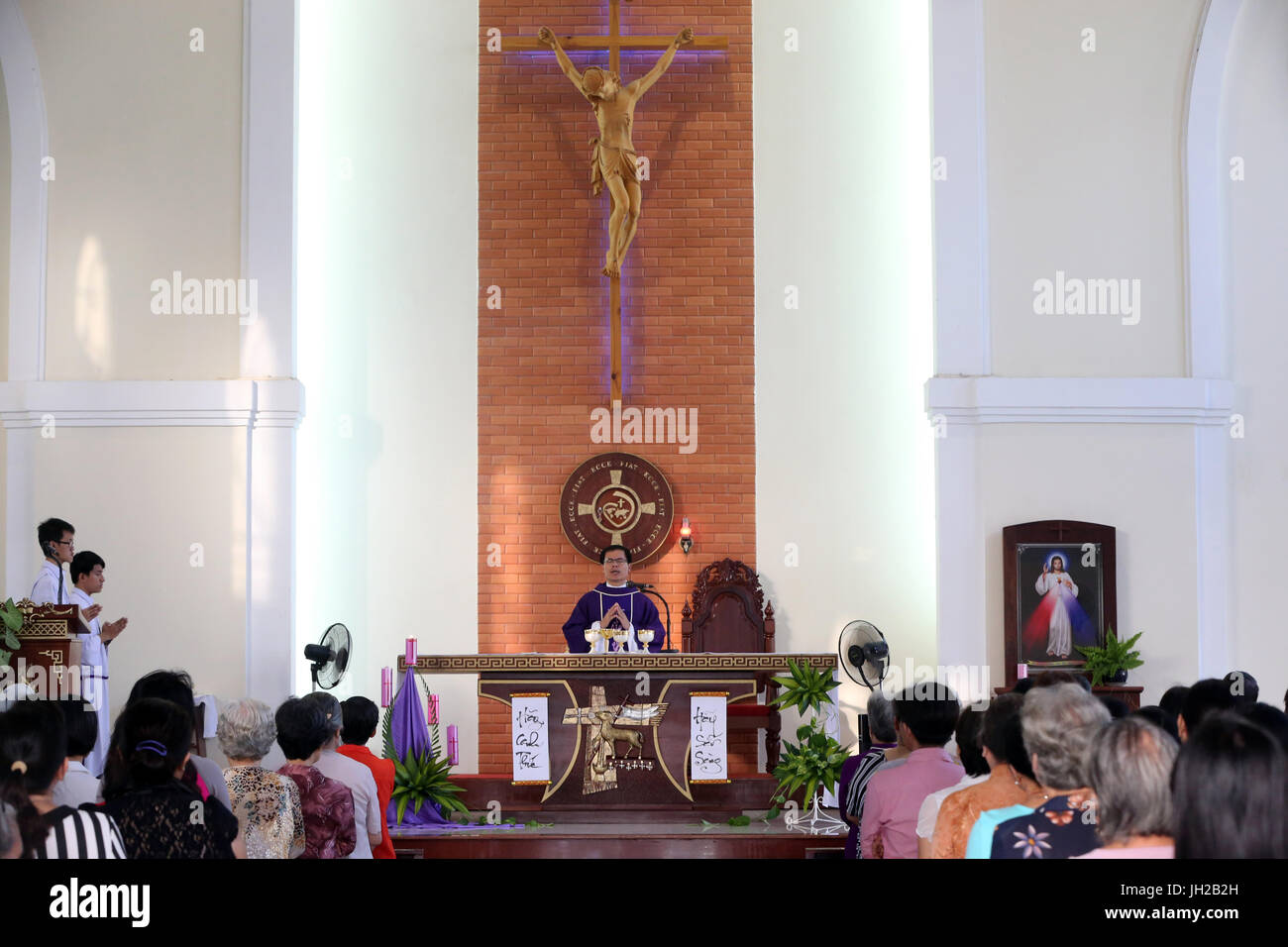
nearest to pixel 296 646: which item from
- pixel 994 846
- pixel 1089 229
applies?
pixel 1089 229

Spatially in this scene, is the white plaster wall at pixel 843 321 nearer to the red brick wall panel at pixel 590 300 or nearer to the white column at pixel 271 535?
the red brick wall panel at pixel 590 300

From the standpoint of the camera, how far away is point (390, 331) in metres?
10.5

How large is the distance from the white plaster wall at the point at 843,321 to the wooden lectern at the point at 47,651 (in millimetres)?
4992

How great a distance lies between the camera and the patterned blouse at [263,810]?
4.27m

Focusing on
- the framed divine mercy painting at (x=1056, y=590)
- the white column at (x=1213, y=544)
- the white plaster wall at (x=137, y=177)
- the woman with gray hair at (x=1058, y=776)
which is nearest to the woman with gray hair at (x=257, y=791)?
the woman with gray hair at (x=1058, y=776)

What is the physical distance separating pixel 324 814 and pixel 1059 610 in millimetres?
6194

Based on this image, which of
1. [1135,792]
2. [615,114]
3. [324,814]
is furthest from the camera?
[615,114]

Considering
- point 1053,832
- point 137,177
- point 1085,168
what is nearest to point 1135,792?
point 1053,832

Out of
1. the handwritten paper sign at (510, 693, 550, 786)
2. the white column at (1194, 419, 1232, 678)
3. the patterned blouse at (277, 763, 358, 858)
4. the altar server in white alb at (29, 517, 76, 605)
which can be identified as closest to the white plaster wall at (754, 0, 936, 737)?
the white column at (1194, 419, 1232, 678)

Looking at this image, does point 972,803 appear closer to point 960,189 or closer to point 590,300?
point 960,189

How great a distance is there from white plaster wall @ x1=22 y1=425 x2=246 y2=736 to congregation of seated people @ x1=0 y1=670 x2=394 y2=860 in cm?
425

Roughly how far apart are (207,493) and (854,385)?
16.1ft
